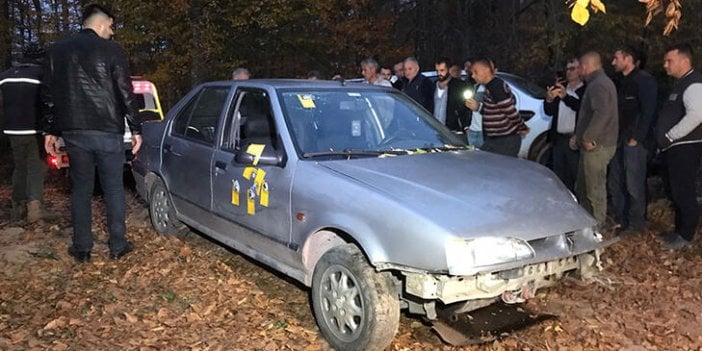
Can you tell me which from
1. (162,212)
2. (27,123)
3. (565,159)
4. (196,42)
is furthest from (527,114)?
(196,42)

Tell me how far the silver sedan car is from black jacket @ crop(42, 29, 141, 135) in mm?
787

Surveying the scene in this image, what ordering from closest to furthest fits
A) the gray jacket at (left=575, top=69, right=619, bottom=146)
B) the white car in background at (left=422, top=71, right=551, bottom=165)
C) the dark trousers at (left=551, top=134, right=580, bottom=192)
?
the gray jacket at (left=575, top=69, right=619, bottom=146) < the dark trousers at (left=551, top=134, right=580, bottom=192) < the white car in background at (left=422, top=71, right=551, bottom=165)

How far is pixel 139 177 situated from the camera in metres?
6.45

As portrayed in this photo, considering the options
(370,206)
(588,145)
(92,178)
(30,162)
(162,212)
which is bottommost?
(162,212)

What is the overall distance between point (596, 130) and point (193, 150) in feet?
12.0

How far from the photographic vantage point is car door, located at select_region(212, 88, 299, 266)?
4246 millimetres

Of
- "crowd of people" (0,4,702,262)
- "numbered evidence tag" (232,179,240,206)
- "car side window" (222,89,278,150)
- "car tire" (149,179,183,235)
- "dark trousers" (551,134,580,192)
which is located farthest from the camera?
"dark trousers" (551,134,580,192)

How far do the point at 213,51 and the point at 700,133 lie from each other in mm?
13931

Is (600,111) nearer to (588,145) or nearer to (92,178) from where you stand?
(588,145)

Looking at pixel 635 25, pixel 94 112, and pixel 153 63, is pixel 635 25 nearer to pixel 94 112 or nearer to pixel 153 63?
pixel 153 63

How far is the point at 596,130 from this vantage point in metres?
5.70

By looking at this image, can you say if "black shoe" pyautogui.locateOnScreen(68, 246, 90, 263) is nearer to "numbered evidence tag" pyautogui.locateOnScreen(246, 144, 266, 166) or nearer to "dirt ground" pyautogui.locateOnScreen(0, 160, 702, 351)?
"dirt ground" pyautogui.locateOnScreen(0, 160, 702, 351)

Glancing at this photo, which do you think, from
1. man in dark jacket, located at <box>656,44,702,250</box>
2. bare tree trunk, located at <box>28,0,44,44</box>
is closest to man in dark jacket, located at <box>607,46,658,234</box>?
man in dark jacket, located at <box>656,44,702,250</box>

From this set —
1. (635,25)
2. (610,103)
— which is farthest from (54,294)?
(635,25)
